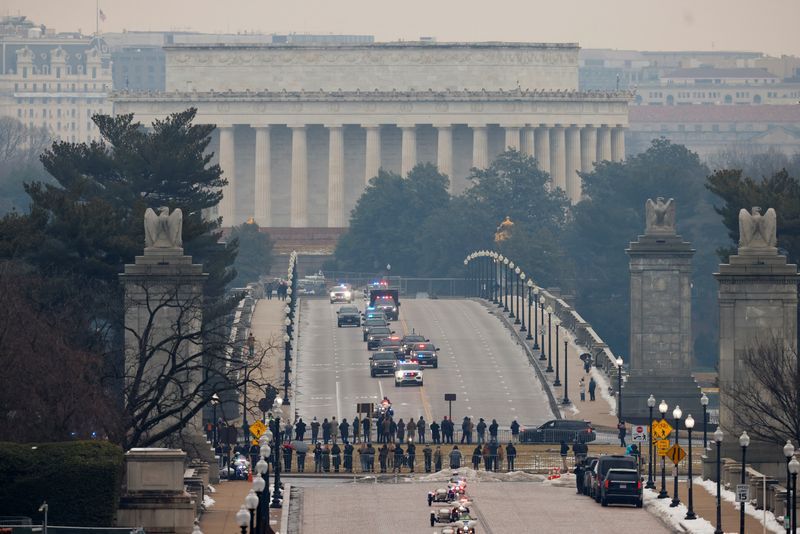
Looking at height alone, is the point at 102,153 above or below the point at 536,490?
above

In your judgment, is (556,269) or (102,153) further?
(556,269)

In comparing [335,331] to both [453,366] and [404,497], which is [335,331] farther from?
[404,497]

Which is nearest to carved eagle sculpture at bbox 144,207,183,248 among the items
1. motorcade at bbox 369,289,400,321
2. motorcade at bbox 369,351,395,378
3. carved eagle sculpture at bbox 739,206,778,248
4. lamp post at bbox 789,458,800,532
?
carved eagle sculpture at bbox 739,206,778,248

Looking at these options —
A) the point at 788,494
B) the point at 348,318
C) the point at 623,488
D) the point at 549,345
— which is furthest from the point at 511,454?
the point at 348,318

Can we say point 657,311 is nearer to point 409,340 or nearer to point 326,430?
point 326,430

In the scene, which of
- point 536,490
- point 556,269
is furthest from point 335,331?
point 536,490

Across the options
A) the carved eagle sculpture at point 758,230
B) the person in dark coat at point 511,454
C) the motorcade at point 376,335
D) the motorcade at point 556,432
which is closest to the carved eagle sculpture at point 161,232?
the person in dark coat at point 511,454

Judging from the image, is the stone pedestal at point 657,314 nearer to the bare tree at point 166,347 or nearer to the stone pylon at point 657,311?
the stone pylon at point 657,311

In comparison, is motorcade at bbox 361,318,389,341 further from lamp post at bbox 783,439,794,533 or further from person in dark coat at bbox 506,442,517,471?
lamp post at bbox 783,439,794,533
